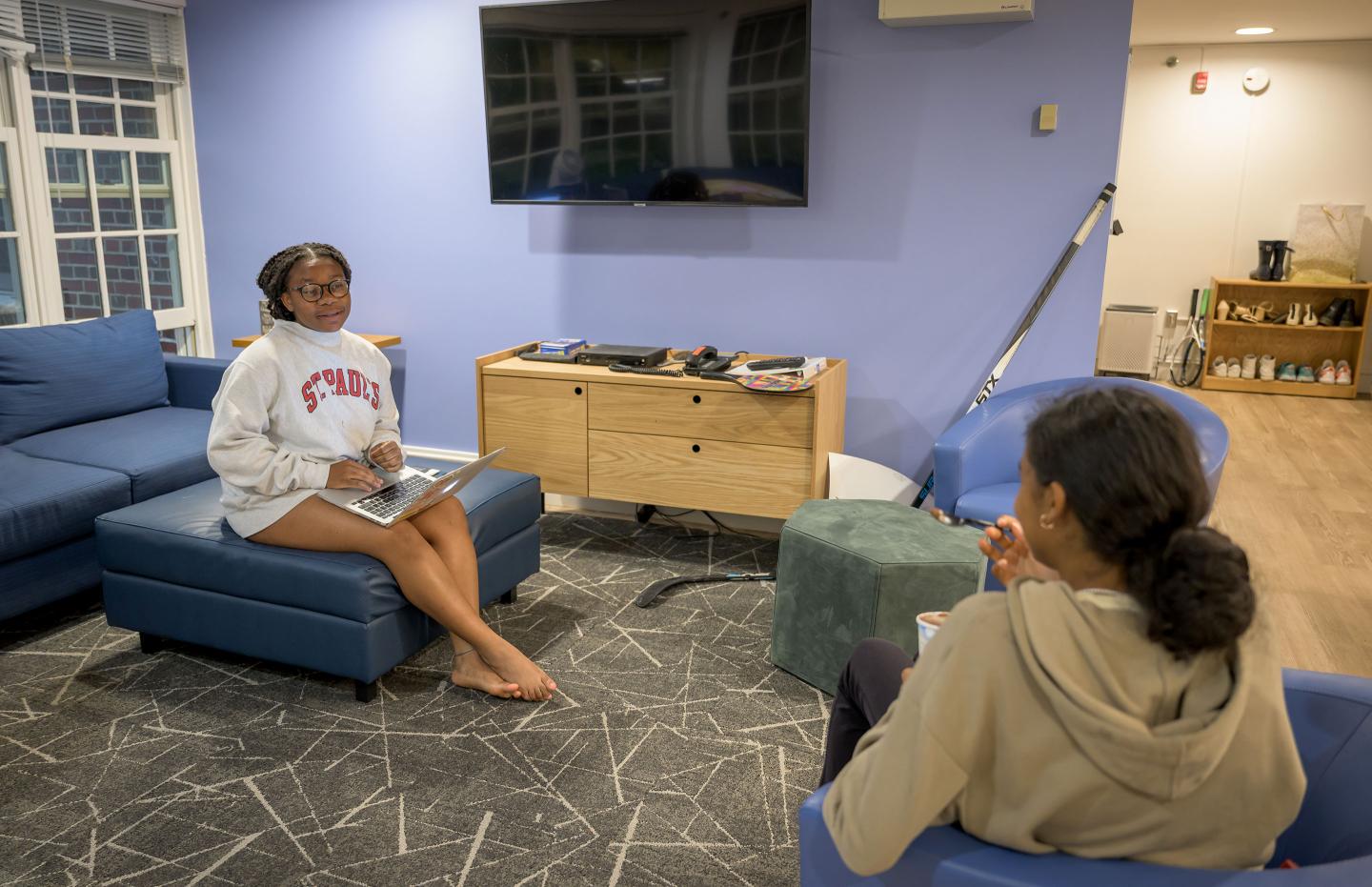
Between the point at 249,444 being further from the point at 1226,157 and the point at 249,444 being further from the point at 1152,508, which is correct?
the point at 1226,157

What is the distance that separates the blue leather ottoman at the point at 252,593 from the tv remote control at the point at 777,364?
110cm

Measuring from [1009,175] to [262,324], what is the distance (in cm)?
309

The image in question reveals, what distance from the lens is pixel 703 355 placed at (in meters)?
3.72

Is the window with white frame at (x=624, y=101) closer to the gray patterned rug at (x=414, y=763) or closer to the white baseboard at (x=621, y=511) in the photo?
the white baseboard at (x=621, y=511)

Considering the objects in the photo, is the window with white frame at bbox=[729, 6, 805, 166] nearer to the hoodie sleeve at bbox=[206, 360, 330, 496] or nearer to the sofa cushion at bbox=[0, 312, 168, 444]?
the hoodie sleeve at bbox=[206, 360, 330, 496]

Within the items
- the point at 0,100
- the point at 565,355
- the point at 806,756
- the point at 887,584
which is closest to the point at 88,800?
the point at 806,756

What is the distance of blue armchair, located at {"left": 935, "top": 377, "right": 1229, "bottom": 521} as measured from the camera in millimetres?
2996

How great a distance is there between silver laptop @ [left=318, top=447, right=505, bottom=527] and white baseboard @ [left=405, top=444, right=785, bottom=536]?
117 centimetres

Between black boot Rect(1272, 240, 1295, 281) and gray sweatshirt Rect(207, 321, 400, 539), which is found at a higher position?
black boot Rect(1272, 240, 1295, 281)

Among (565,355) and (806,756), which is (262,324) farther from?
(806,756)

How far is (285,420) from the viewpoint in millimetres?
2686

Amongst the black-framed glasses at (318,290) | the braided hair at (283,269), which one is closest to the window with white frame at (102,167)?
the braided hair at (283,269)

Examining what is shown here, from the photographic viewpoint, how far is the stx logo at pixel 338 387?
2.71m

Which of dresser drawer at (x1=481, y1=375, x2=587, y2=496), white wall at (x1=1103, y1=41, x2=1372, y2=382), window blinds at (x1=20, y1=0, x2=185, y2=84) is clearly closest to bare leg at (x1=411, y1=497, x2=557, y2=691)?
dresser drawer at (x1=481, y1=375, x2=587, y2=496)
